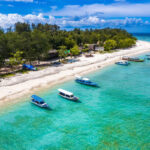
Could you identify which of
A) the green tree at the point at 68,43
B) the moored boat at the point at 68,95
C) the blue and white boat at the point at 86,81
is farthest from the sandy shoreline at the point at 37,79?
the green tree at the point at 68,43

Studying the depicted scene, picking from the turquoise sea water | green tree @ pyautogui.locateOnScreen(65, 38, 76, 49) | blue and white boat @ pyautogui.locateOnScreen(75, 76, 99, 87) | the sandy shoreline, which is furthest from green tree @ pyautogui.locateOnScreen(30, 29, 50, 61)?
green tree @ pyautogui.locateOnScreen(65, 38, 76, 49)

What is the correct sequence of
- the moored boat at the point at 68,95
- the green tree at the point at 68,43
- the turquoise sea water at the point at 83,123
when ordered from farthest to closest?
the green tree at the point at 68,43
the moored boat at the point at 68,95
the turquoise sea water at the point at 83,123

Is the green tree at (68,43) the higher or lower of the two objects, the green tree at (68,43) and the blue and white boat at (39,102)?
the higher

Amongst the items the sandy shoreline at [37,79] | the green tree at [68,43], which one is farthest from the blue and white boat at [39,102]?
the green tree at [68,43]

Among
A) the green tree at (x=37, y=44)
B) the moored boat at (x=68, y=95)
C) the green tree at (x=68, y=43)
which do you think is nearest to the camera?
the moored boat at (x=68, y=95)

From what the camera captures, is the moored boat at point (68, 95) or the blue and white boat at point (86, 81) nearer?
the moored boat at point (68, 95)

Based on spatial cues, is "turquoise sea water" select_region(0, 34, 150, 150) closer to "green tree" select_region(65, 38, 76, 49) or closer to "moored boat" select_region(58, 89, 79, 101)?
"moored boat" select_region(58, 89, 79, 101)

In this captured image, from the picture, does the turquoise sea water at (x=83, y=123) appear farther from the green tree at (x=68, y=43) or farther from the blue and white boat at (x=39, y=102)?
the green tree at (x=68, y=43)

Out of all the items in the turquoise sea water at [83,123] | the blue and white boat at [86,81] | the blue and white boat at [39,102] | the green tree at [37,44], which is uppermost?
the green tree at [37,44]

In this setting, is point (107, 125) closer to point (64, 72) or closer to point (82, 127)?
point (82, 127)

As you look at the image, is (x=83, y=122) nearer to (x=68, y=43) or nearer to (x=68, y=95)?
(x=68, y=95)
